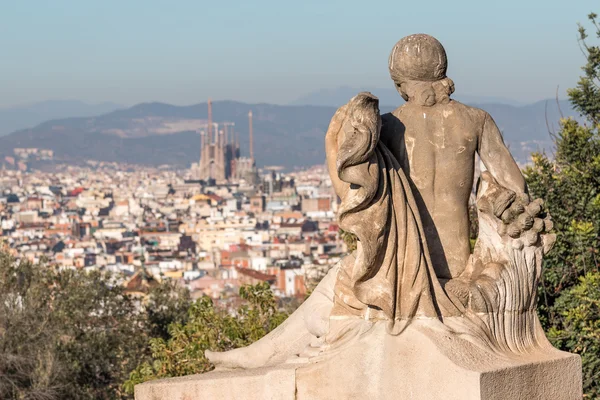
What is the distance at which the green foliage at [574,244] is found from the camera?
23.1 feet

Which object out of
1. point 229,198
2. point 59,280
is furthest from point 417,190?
point 229,198

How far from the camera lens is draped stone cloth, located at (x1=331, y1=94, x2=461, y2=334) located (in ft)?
13.5

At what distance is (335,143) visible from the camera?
427 cm

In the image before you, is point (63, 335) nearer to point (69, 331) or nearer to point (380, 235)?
point (69, 331)

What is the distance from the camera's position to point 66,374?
1567 cm

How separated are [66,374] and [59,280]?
492 cm

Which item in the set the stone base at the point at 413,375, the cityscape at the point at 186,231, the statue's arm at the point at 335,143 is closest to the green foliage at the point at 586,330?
the stone base at the point at 413,375

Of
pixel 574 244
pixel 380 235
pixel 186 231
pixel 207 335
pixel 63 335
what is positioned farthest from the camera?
pixel 186 231

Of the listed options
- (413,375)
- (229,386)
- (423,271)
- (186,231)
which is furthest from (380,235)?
(186,231)

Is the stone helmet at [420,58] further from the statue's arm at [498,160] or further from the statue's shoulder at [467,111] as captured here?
the statue's arm at [498,160]

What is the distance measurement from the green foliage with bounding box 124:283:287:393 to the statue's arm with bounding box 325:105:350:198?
4103mm

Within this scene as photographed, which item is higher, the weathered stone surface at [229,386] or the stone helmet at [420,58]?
the stone helmet at [420,58]

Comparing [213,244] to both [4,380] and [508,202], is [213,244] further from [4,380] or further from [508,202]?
[508,202]

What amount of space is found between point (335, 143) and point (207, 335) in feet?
14.9
